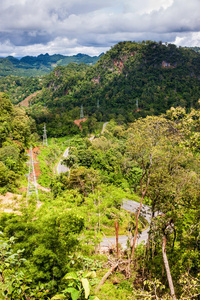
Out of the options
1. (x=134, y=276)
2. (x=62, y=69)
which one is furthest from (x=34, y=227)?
(x=62, y=69)

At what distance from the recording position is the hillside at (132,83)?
92750mm

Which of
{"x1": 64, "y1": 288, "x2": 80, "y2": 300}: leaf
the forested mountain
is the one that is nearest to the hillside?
the forested mountain

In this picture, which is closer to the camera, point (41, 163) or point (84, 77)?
point (41, 163)

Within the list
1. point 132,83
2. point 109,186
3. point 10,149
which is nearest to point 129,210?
point 109,186

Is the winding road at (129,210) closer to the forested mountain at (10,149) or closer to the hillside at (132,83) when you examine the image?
the forested mountain at (10,149)

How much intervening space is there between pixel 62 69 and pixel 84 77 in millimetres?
22026

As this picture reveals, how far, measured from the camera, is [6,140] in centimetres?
3381

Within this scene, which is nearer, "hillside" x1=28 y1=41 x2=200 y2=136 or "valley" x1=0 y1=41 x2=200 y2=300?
"valley" x1=0 y1=41 x2=200 y2=300

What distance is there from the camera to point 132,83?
105938 mm

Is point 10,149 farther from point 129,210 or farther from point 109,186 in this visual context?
point 129,210

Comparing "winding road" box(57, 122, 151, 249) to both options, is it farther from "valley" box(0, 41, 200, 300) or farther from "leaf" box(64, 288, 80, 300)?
"leaf" box(64, 288, 80, 300)

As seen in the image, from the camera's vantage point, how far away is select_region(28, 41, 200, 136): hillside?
9275 cm

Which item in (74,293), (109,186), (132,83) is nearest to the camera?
(74,293)

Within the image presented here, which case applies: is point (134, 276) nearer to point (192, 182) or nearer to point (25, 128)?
point (192, 182)
